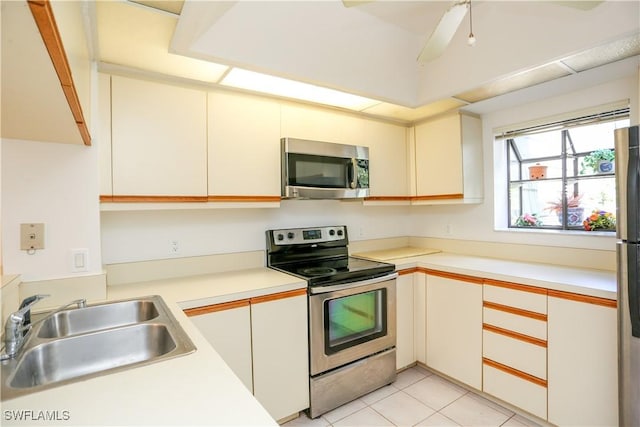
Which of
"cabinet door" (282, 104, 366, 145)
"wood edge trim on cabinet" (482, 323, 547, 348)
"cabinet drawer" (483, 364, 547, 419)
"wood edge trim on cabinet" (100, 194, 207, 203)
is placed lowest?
"cabinet drawer" (483, 364, 547, 419)

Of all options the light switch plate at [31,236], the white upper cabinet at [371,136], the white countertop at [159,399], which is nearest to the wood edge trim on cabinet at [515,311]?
the white upper cabinet at [371,136]

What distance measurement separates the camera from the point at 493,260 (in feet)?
8.66

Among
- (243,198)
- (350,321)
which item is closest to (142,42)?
(243,198)

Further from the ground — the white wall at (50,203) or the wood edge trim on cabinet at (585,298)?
the white wall at (50,203)

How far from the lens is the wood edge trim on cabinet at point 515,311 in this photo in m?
1.90

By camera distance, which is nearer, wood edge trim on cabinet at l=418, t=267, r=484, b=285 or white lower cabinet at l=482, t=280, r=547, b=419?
white lower cabinet at l=482, t=280, r=547, b=419

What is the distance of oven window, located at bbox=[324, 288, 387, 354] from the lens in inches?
82.8

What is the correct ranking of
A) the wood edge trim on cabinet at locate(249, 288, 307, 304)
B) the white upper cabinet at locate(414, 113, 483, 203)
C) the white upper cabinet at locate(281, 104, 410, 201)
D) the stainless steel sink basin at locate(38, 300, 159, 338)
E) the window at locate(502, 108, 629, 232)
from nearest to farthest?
1. the stainless steel sink basin at locate(38, 300, 159, 338)
2. the wood edge trim on cabinet at locate(249, 288, 307, 304)
3. the window at locate(502, 108, 629, 232)
4. the white upper cabinet at locate(281, 104, 410, 201)
5. the white upper cabinet at locate(414, 113, 483, 203)

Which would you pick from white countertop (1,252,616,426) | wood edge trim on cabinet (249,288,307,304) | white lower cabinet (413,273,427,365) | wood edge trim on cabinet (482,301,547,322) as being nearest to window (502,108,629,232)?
wood edge trim on cabinet (482,301,547,322)

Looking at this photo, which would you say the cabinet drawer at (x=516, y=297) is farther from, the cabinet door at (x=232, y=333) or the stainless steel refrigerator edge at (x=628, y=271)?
the cabinet door at (x=232, y=333)

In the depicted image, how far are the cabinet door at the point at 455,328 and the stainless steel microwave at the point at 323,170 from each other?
970 millimetres

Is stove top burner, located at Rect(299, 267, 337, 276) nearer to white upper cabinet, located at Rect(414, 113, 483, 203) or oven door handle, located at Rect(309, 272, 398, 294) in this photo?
oven door handle, located at Rect(309, 272, 398, 294)

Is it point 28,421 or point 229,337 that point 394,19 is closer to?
point 229,337

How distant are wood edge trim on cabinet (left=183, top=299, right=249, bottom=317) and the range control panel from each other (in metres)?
0.74
